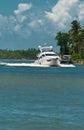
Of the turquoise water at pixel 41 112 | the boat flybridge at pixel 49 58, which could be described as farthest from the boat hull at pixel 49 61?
the turquoise water at pixel 41 112

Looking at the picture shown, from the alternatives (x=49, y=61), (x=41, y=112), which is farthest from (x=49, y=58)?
(x=41, y=112)

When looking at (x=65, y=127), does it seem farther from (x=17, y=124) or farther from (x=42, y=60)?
(x=42, y=60)

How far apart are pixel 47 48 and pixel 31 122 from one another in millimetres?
145009

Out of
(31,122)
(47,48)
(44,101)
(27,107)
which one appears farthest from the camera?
(47,48)

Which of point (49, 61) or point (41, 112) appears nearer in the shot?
point (41, 112)

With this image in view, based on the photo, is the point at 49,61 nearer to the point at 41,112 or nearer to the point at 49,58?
the point at 49,58

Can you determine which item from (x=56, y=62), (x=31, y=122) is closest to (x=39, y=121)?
(x=31, y=122)

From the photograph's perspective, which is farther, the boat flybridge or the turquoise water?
the boat flybridge

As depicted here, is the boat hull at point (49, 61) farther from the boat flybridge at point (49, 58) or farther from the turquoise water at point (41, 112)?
the turquoise water at point (41, 112)

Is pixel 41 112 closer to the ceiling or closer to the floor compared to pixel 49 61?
closer to the ceiling

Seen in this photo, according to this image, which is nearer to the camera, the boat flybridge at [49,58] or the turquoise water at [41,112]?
the turquoise water at [41,112]

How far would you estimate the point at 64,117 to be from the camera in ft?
116

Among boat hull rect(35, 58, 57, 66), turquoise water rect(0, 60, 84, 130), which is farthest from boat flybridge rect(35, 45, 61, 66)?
turquoise water rect(0, 60, 84, 130)

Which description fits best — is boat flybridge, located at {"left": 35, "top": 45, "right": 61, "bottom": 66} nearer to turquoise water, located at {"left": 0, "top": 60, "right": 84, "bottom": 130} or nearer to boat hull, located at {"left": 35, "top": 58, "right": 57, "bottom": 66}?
boat hull, located at {"left": 35, "top": 58, "right": 57, "bottom": 66}
